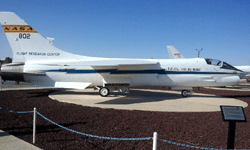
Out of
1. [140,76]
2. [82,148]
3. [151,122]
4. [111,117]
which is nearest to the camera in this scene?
[82,148]

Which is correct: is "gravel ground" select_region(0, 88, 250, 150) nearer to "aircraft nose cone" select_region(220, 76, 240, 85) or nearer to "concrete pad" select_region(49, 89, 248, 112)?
"concrete pad" select_region(49, 89, 248, 112)

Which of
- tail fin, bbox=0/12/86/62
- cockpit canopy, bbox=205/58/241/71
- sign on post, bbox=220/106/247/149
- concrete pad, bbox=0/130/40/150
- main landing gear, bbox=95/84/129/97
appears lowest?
concrete pad, bbox=0/130/40/150

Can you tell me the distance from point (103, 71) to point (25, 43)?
653 cm

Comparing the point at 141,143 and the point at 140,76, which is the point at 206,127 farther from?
the point at 140,76

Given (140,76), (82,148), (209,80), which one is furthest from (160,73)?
(82,148)

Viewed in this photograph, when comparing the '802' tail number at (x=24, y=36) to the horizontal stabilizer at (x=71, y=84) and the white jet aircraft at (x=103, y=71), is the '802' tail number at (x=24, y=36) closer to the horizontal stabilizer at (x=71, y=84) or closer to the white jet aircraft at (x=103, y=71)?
the white jet aircraft at (x=103, y=71)

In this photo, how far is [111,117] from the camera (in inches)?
296

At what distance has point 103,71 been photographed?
1367 cm

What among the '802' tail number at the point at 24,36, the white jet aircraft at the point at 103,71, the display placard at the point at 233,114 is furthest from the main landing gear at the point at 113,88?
the display placard at the point at 233,114

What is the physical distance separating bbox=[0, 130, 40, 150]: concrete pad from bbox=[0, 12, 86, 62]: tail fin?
10001 mm

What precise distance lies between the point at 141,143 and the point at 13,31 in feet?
44.9

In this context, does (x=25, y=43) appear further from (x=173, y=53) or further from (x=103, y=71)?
(x=173, y=53)

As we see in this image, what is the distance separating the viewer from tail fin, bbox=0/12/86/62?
13.7m

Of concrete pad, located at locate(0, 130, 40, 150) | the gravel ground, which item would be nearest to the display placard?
the gravel ground
